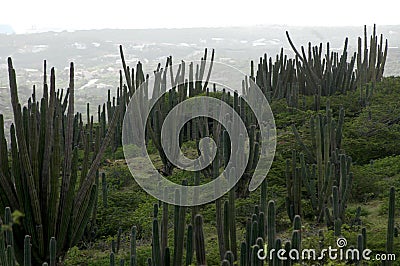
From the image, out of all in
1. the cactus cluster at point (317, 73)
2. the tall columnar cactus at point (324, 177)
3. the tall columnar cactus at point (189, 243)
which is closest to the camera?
the tall columnar cactus at point (189, 243)

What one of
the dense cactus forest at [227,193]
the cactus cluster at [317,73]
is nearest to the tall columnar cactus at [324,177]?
the dense cactus forest at [227,193]

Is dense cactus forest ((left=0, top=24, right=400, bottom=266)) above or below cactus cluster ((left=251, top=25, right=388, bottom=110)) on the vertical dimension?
below

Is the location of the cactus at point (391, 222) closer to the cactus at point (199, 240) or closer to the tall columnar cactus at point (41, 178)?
the cactus at point (199, 240)

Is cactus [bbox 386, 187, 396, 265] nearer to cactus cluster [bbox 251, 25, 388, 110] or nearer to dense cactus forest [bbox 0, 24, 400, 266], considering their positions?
dense cactus forest [bbox 0, 24, 400, 266]

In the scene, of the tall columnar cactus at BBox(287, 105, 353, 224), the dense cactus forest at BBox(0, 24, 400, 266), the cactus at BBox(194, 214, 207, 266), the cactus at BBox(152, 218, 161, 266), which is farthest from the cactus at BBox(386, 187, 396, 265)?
the cactus at BBox(152, 218, 161, 266)

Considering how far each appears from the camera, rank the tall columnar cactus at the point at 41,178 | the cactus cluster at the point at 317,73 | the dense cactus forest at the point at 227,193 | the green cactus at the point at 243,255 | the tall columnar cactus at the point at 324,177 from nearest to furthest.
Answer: the green cactus at the point at 243,255, the dense cactus forest at the point at 227,193, the tall columnar cactus at the point at 41,178, the tall columnar cactus at the point at 324,177, the cactus cluster at the point at 317,73

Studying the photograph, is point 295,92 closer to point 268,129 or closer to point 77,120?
point 268,129

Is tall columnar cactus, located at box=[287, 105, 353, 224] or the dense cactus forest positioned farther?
tall columnar cactus, located at box=[287, 105, 353, 224]

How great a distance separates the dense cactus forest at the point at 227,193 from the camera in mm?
3604

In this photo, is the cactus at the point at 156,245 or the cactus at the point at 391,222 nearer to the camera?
the cactus at the point at 156,245

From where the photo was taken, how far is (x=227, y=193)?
18.5ft

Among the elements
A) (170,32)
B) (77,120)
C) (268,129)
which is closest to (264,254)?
(268,129)

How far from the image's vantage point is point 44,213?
410 centimetres

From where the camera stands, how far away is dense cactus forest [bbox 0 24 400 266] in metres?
3.60
